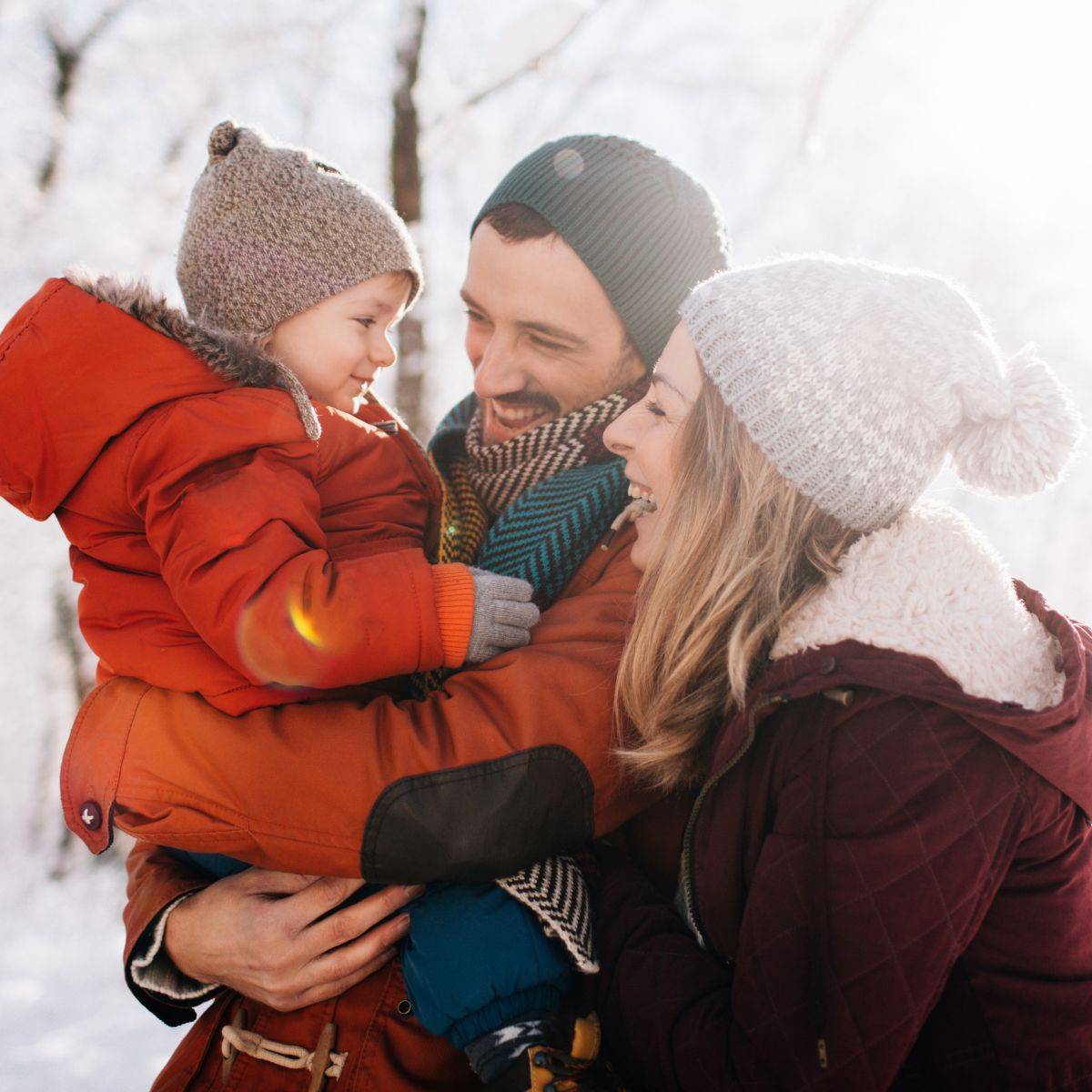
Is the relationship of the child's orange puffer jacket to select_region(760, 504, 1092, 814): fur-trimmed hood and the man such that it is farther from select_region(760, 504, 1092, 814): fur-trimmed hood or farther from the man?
select_region(760, 504, 1092, 814): fur-trimmed hood

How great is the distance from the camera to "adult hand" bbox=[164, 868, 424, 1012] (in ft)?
5.21

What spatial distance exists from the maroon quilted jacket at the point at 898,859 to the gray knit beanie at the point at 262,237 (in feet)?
4.32

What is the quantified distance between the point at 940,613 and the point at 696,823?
0.57 meters

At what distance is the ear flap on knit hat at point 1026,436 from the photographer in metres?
1.44

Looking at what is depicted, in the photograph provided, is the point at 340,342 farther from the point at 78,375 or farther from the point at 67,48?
the point at 67,48

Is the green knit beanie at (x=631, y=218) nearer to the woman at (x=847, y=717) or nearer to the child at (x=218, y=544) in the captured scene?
the woman at (x=847, y=717)

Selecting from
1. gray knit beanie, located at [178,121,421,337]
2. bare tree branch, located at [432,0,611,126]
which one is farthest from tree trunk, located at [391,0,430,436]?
gray knit beanie, located at [178,121,421,337]

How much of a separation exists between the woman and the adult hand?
450 mm

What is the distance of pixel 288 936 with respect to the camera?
5.24 feet

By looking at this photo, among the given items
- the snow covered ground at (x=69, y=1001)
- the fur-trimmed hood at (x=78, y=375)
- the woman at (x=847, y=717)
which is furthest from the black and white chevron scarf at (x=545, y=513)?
the snow covered ground at (x=69, y=1001)

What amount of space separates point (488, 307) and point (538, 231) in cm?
23

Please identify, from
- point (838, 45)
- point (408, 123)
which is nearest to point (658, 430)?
point (838, 45)

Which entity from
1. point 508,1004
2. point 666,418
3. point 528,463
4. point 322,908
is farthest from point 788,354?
point 322,908

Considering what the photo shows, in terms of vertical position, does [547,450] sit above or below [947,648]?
below
